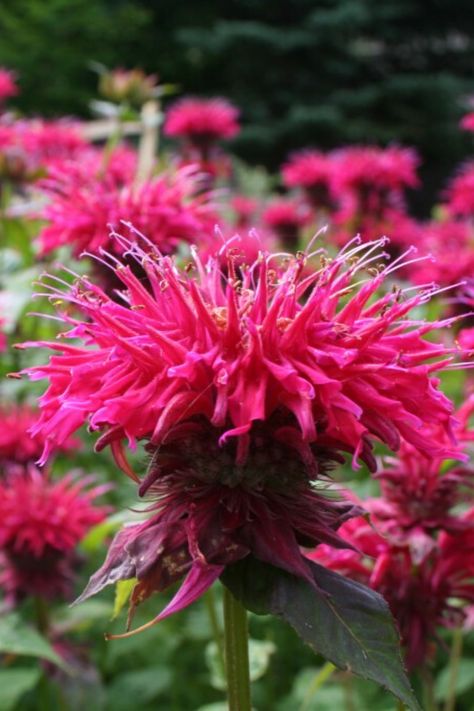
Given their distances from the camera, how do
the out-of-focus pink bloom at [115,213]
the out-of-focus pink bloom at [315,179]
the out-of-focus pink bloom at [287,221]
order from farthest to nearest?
1. the out-of-focus pink bloom at [287,221]
2. the out-of-focus pink bloom at [315,179]
3. the out-of-focus pink bloom at [115,213]

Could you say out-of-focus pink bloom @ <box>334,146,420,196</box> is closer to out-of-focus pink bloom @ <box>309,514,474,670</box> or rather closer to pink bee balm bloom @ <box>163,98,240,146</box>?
pink bee balm bloom @ <box>163,98,240,146</box>

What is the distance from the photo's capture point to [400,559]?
120 centimetres

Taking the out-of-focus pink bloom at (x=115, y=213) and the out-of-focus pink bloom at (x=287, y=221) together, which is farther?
the out-of-focus pink bloom at (x=287, y=221)

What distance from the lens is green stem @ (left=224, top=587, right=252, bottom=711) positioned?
0.86 meters

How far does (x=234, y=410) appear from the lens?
2.55ft

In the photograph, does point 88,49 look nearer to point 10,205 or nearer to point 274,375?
point 10,205

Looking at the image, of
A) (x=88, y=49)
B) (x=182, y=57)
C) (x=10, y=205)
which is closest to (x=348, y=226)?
(x=10, y=205)

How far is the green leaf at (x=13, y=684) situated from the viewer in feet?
5.68

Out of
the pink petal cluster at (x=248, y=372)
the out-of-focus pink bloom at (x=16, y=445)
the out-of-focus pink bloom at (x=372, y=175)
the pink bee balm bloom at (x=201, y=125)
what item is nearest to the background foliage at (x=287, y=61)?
the pink bee balm bloom at (x=201, y=125)

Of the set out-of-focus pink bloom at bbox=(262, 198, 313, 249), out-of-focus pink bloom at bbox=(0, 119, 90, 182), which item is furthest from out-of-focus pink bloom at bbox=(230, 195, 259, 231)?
out-of-focus pink bloom at bbox=(0, 119, 90, 182)

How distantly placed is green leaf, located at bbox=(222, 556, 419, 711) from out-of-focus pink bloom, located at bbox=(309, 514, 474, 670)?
35 cm

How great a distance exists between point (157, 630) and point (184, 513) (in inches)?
62.0

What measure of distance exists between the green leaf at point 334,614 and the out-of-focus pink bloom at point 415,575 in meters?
0.35

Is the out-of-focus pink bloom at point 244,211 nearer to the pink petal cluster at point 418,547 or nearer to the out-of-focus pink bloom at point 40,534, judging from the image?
the out-of-focus pink bloom at point 40,534
